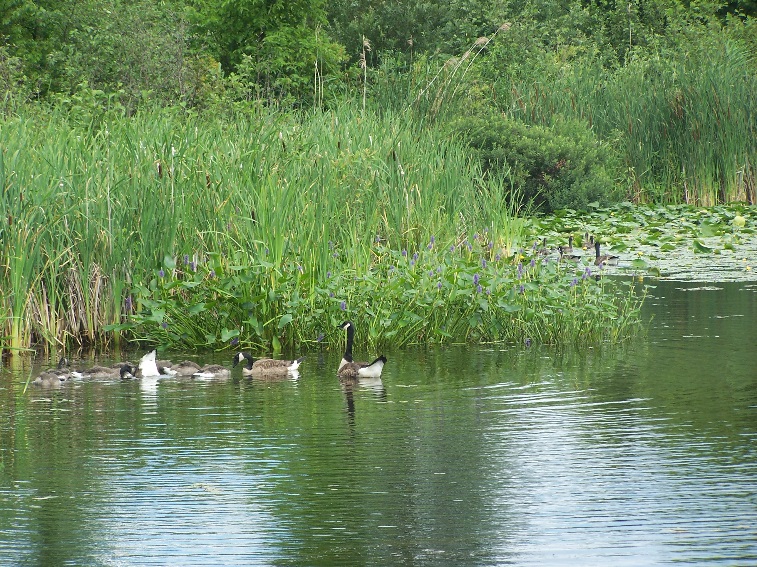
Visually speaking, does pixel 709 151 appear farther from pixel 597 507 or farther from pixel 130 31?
pixel 597 507

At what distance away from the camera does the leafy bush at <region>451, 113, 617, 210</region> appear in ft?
63.5

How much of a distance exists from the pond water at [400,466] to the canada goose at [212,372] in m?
0.24

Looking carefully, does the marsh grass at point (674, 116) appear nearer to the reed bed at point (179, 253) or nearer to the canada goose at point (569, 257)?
the canada goose at point (569, 257)

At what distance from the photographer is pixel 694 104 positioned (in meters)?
21.0

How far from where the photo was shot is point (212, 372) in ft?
31.6

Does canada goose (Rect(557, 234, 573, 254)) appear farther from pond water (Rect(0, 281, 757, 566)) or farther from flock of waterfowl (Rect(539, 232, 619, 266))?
pond water (Rect(0, 281, 757, 566))

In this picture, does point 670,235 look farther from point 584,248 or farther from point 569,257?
point 569,257

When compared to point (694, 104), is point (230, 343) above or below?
below

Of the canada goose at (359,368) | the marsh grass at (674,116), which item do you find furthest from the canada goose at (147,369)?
the marsh grass at (674,116)

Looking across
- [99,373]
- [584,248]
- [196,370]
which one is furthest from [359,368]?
[584,248]

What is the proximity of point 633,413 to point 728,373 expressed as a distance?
1.59 m

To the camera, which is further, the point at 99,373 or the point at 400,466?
the point at 99,373

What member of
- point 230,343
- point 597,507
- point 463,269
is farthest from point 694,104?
point 597,507

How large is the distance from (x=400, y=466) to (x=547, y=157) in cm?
1346
